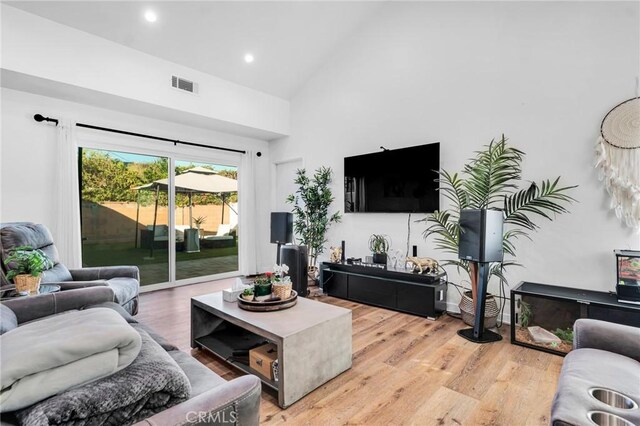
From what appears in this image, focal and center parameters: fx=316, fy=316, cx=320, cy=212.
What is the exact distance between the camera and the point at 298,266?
404 centimetres

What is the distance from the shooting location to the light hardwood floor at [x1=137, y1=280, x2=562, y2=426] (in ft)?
5.74

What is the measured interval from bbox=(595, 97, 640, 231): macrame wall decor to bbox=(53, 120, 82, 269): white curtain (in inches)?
207

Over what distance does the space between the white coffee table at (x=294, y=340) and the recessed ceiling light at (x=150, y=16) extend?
119 inches

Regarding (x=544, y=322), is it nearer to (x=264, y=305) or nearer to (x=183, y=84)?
(x=264, y=305)

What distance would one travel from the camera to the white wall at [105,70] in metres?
2.94

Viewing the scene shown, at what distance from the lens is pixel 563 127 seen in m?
2.91

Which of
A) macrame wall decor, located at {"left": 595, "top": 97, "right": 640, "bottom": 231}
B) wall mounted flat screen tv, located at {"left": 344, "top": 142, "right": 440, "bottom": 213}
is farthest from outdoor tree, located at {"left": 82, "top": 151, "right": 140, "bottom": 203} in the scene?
macrame wall decor, located at {"left": 595, "top": 97, "right": 640, "bottom": 231}

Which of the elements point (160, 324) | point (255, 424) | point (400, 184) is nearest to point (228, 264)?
point (160, 324)

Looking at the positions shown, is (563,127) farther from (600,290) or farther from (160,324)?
(160,324)

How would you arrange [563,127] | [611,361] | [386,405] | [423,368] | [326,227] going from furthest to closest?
[326,227]
[563,127]
[423,368]
[386,405]
[611,361]

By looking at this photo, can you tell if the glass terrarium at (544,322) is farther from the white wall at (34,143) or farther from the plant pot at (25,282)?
the white wall at (34,143)

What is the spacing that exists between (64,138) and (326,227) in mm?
3424

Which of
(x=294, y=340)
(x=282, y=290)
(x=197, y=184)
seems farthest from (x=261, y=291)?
(x=197, y=184)

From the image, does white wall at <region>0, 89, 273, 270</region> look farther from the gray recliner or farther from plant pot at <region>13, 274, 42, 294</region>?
plant pot at <region>13, 274, 42, 294</region>
